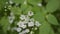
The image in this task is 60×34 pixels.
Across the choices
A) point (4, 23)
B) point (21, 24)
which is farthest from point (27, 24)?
point (4, 23)

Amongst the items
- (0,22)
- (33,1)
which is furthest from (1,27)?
(33,1)

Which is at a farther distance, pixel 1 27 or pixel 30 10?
pixel 1 27

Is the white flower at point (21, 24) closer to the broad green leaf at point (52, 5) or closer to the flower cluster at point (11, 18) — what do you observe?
the flower cluster at point (11, 18)

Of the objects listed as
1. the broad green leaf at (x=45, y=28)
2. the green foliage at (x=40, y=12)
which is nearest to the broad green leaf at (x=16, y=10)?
the green foliage at (x=40, y=12)

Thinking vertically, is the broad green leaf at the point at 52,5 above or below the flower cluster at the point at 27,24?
above

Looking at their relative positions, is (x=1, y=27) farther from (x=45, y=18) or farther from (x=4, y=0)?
(x=45, y=18)
